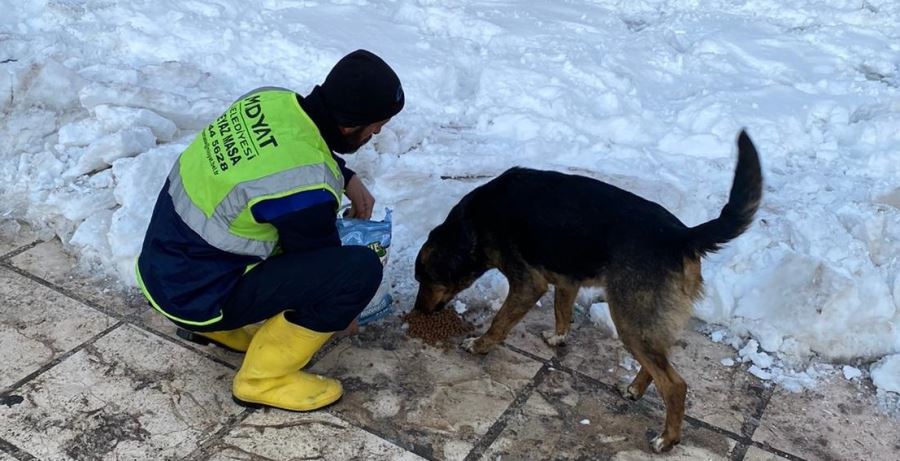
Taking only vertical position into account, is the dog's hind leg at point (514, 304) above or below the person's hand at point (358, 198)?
below

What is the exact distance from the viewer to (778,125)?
6129 mm

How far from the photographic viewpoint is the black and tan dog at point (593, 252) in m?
3.47

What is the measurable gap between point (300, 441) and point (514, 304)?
1.15 meters

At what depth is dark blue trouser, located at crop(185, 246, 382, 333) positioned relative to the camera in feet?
11.4

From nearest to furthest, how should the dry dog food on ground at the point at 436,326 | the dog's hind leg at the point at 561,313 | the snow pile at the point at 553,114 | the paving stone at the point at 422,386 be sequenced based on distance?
the paving stone at the point at 422,386 → the dog's hind leg at the point at 561,313 → the dry dog food on ground at the point at 436,326 → the snow pile at the point at 553,114

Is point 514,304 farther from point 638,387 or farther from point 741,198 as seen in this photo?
point 741,198

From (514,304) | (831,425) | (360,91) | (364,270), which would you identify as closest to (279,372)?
(364,270)

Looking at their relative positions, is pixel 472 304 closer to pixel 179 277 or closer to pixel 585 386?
pixel 585 386

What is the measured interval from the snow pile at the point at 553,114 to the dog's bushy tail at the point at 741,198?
115 cm

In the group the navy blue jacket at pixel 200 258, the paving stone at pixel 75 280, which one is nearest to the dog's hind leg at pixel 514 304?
the navy blue jacket at pixel 200 258

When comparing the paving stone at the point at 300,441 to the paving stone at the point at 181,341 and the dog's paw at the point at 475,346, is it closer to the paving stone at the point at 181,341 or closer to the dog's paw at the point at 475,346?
the paving stone at the point at 181,341

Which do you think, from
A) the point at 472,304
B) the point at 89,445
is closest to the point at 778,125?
the point at 472,304

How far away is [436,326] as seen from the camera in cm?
429

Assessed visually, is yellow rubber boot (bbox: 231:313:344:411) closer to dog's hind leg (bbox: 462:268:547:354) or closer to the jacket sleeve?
the jacket sleeve
